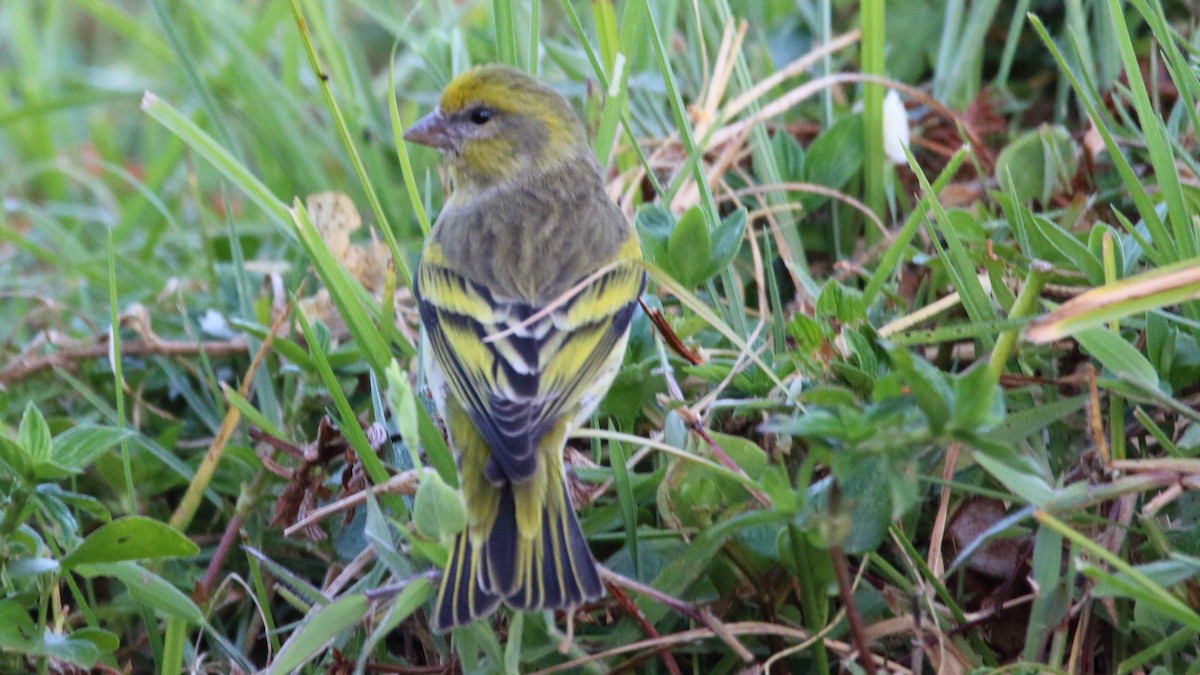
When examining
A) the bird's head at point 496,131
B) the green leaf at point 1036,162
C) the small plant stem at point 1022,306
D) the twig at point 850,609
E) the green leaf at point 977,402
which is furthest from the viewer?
the bird's head at point 496,131

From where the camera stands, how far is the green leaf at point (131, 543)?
7.67 feet

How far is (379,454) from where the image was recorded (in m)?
2.76

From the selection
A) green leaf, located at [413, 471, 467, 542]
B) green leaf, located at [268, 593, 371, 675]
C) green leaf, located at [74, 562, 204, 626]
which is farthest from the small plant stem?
green leaf, located at [74, 562, 204, 626]

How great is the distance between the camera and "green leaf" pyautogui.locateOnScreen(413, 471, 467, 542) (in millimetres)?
2100

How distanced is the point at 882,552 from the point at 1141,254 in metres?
0.78

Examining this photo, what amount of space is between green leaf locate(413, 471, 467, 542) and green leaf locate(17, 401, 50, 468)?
0.76 m

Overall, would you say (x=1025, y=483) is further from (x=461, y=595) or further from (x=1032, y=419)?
(x=461, y=595)

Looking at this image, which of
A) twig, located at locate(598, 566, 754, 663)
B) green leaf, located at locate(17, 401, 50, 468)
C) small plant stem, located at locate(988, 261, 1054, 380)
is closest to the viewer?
twig, located at locate(598, 566, 754, 663)

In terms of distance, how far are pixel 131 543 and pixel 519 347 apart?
2.76ft

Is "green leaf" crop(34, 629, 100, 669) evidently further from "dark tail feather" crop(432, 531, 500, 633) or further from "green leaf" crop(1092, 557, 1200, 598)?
"green leaf" crop(1092, 557, 1200, 598)

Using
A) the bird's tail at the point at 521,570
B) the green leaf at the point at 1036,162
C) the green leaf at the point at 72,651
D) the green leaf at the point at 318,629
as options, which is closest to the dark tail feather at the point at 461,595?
the bird's tail at the point at 521,570

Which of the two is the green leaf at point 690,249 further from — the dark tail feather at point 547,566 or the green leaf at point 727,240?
the dark tail feather at point 547,566

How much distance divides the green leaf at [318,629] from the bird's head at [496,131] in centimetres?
143

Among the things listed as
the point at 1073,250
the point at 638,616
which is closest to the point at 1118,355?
the point at 1073,250
